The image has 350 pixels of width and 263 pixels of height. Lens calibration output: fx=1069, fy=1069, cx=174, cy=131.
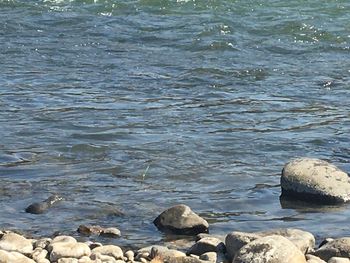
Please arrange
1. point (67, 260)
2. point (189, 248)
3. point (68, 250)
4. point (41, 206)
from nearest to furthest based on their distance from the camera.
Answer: point (67, 260) < point (68, 250) < point (189, 248) < point (41, 206)

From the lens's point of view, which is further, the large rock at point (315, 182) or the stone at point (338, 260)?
the large rock at point (315, 182)

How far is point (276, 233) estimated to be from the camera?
6879mm

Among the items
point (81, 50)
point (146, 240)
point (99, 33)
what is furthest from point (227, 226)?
point (99, 33)

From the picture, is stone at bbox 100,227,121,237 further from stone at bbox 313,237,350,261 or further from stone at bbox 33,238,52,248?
stone at bbox 313,237,350,261

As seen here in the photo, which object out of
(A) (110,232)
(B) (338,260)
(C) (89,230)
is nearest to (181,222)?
(A) (110,232)

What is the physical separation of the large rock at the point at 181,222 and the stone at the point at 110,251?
66 cm

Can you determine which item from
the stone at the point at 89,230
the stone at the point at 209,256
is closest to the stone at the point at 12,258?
the stone at the point at 89,230

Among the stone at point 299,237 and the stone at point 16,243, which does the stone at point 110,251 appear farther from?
the stone at point 299,237

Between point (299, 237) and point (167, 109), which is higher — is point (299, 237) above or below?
above

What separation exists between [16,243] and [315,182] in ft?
8.14

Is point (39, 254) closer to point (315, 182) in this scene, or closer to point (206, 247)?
point (206, 247)

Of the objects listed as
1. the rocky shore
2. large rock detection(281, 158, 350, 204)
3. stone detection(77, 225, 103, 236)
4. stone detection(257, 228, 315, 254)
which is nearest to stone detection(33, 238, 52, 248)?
the rocky shore

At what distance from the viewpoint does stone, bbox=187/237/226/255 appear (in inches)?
263

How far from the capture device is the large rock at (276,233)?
6543 millimetres
